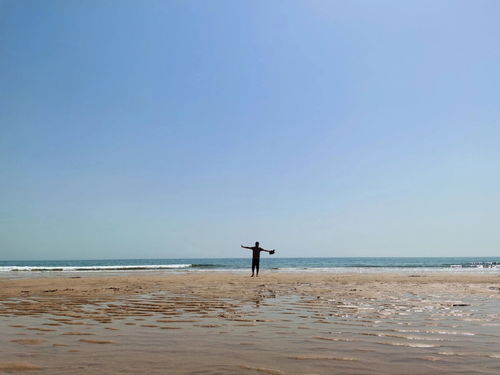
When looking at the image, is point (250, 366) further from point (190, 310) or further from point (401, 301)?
point (401, 301)

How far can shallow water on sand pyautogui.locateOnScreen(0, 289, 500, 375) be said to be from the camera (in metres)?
4.05

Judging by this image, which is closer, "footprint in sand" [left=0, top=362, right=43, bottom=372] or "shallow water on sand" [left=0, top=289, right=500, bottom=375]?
"footprint in sand" [left=0, top=362, right=43, bottom=372]

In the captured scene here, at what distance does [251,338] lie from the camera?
5.38m

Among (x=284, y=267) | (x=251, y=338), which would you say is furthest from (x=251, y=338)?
(x=284, y=267)

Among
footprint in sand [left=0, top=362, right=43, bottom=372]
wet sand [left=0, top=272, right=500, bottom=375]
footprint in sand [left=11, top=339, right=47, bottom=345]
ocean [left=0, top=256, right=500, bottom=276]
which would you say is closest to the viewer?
footprint in sand [left=0, top=362, right=43, bottom=372]

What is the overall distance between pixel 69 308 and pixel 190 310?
2762 mm

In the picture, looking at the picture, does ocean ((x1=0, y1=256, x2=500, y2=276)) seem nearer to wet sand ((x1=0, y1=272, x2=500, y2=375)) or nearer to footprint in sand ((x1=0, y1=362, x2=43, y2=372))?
wet sand ((x1=0, y1=272, x2=500, y2=375))

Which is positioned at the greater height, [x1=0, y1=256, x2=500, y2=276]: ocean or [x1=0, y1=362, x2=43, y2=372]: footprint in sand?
[x1=0, y1=362, x2=43, y2=372]: footprint in sand

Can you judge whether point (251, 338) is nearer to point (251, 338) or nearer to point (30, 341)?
point (251, 338)

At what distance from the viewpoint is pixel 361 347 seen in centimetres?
482

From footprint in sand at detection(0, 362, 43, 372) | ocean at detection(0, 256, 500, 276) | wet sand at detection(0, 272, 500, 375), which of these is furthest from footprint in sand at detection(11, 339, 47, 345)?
ocean at detection(0, 256, 500, 276)

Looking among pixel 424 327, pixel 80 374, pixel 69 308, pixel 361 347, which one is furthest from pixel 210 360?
pixel 69 308

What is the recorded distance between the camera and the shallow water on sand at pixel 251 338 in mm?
4051

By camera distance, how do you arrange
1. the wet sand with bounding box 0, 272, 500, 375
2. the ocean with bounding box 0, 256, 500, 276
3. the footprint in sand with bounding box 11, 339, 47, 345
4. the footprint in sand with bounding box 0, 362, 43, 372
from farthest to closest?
the ocean with bounding box 0, 256, 500, 276 < the footprint in sand with bounding box 11, 339, 47, 345 < the wet sand with bounding box 0, 272, 500, 375 < the footprint in sand with bounding box 0, 362, 43, 372
